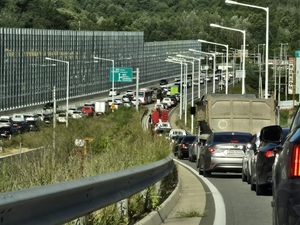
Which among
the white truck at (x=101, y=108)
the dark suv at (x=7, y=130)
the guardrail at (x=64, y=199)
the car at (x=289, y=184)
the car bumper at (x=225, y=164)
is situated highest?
the car at (x=289, y=184)

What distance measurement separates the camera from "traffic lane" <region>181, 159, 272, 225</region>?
46.4ft

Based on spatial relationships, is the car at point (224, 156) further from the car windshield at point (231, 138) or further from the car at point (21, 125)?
the car at point (21, 125)

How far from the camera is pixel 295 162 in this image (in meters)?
6.88

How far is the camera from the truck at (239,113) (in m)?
33.2

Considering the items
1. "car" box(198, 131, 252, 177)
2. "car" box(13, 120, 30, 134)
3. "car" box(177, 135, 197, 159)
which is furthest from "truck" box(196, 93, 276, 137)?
"car" box(13, 120, 30, 134)

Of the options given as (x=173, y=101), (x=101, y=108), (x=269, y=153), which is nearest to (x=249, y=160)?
(x=269, y=153)

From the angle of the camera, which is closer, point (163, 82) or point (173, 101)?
point (173, 101)

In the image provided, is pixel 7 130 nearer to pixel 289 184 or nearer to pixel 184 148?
pixel 184 148

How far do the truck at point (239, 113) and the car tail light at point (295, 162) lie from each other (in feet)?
85.9

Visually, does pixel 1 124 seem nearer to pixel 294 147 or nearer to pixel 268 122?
pixel 268 122

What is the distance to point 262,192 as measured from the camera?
61.1 ft

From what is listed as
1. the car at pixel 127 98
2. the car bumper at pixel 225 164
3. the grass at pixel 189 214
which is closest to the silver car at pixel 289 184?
the grass at pixel 189 214

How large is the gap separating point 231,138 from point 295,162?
2037cm

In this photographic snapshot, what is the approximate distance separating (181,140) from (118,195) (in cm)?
3932
